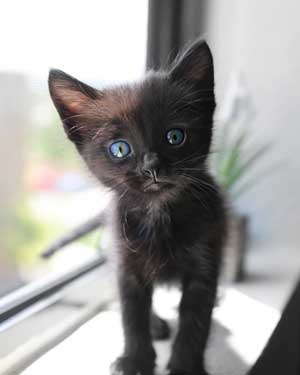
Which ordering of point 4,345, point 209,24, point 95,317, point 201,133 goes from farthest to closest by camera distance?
point 209,24 < point 95,317 < point 4,345 < point 201,133

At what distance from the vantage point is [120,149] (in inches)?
26.7

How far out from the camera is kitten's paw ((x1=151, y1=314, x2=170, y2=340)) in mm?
887

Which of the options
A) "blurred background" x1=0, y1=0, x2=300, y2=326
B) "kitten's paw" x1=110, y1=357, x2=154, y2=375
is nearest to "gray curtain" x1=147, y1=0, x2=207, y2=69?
"blurred background" x1=0, y1=0, x2=300, y2=326

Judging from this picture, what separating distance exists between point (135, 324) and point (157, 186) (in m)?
0.24

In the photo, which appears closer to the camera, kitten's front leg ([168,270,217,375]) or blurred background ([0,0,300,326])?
kitten's front leg ([168,270,217,375])

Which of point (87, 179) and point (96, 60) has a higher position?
point (96, 60)

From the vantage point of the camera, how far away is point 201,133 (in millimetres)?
712

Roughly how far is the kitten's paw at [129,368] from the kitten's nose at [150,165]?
29 cm

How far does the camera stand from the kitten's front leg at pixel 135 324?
2.45ft

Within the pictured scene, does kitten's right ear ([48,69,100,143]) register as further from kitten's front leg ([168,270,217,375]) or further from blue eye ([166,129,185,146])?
kitten's front leg ([168,270,217,375])

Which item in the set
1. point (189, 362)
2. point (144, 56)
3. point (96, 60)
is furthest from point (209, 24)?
point (189, 362)

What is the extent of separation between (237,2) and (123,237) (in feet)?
2.53

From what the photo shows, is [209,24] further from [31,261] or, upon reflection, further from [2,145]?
[31,261]

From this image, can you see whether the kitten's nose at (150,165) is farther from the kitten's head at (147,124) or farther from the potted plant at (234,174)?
the potted plant at (234,174)
